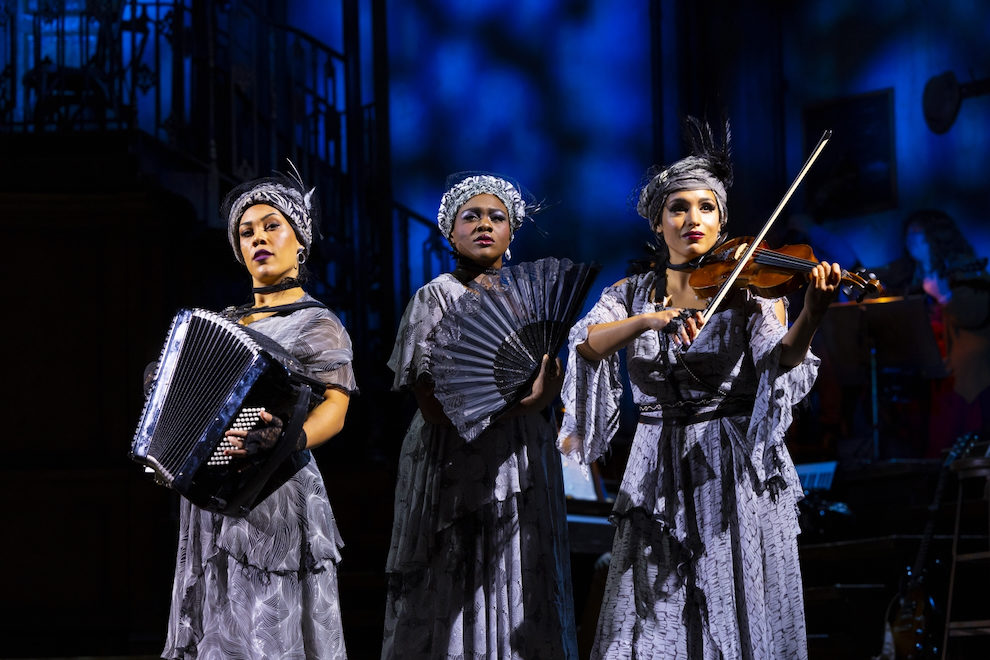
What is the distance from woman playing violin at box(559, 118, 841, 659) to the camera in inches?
93.6

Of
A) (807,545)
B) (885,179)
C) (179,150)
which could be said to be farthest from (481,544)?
(885,179)

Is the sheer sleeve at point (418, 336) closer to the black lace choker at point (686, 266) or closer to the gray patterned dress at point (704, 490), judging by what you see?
the gray patterned dress at point (704, 490)

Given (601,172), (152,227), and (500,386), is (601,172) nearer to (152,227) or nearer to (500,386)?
(152,227)

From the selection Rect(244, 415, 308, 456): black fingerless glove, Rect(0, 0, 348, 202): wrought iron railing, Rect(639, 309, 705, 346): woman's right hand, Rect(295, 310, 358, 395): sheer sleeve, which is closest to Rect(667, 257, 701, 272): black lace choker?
Rect(639, 309, 705, 346): woman's right hand

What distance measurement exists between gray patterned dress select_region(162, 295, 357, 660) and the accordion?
110 mm

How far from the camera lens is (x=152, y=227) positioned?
557cm

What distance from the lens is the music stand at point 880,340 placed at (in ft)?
20.0

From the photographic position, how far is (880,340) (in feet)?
20.3

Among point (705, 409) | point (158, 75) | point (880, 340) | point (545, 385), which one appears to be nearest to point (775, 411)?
point (705, 409)

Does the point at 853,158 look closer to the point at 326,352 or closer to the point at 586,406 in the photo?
the point at 586,406

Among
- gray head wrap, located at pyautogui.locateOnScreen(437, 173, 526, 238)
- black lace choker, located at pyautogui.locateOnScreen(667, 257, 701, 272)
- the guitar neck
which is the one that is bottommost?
the guitar neck

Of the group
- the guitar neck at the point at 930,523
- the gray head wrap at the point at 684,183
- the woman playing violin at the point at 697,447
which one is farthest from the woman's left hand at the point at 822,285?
the guitar neck at the point at 930,523

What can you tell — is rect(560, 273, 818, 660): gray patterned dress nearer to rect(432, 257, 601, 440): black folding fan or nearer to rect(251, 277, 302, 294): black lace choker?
rect(432, 257, 601, 440): black folding fan

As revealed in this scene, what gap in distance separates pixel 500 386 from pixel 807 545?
286 cm
